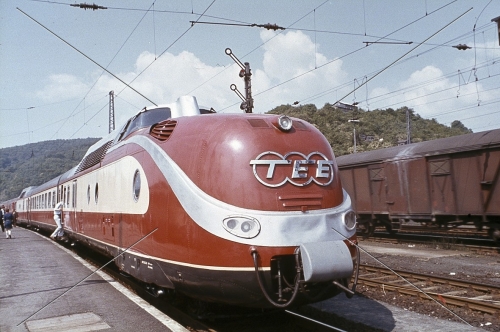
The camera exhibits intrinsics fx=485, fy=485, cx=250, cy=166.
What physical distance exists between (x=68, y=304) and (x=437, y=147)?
12339mm

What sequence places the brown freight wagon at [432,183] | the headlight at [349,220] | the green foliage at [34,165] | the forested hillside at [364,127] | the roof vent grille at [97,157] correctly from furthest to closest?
1. the green foliage at [34,165]
2. the forested hillside at [364,127]
3. the brown freight wagon at [432,183]
4. the roof vent grille at [97,157]
5. the headlight at [349,220]

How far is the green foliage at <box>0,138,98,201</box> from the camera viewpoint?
9062cm

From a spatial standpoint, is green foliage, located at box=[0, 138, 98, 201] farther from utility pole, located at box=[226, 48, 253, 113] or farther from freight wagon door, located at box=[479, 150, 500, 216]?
freight wagon door, located at box=[479, 150, 500, 216]

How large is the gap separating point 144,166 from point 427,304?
4.98 metres

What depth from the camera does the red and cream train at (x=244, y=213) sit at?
17.0 ft

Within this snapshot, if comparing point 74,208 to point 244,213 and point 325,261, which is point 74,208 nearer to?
point 244,213

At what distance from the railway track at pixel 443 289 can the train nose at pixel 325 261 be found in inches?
85.1

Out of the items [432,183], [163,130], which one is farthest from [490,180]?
[163,130]

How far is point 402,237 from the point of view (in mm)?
19047

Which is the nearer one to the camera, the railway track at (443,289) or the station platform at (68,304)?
the station platform at (68,304)

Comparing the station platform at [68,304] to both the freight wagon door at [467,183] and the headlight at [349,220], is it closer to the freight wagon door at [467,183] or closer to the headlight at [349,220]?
the headlight at [349,220]

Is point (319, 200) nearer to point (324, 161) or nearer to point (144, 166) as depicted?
point (324, 161)

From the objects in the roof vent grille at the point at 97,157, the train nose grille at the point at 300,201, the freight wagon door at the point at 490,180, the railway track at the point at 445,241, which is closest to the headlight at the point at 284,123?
the train nose grille at the point at 300,201

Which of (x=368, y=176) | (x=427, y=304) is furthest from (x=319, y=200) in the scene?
(x=368, y=176)
